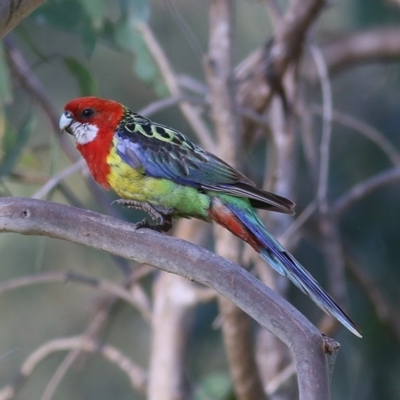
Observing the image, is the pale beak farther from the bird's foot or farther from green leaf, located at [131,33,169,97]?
green leaf, located at [131,33,169,97]

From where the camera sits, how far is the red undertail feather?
8.09 feet

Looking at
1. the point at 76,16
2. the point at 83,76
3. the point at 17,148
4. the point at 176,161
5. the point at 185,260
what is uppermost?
the point at 76,16

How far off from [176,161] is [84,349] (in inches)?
79.2

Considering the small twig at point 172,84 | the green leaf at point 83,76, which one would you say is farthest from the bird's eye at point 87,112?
the small twig at point 172,84

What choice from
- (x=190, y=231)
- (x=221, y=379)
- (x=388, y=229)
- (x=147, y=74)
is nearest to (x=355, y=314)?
(x=388, y=229)

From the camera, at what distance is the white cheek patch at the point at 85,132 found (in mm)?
2791

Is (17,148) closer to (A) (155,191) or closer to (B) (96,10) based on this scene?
(B) (96,10)

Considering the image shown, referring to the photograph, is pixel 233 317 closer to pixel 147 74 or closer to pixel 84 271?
pixel 147 74

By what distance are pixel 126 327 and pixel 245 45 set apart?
93.3 inches

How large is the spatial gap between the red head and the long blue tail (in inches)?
17.9

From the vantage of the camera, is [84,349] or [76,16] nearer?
[76,16]

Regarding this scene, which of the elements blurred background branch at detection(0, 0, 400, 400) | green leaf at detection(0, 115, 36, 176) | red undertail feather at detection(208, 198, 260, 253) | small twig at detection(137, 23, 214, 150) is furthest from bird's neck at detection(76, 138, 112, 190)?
small twig at detection(137, 23, 214, 150)

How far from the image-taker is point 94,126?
282cm

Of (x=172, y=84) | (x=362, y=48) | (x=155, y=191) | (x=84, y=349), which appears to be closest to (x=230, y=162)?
(x=155, y=191)
